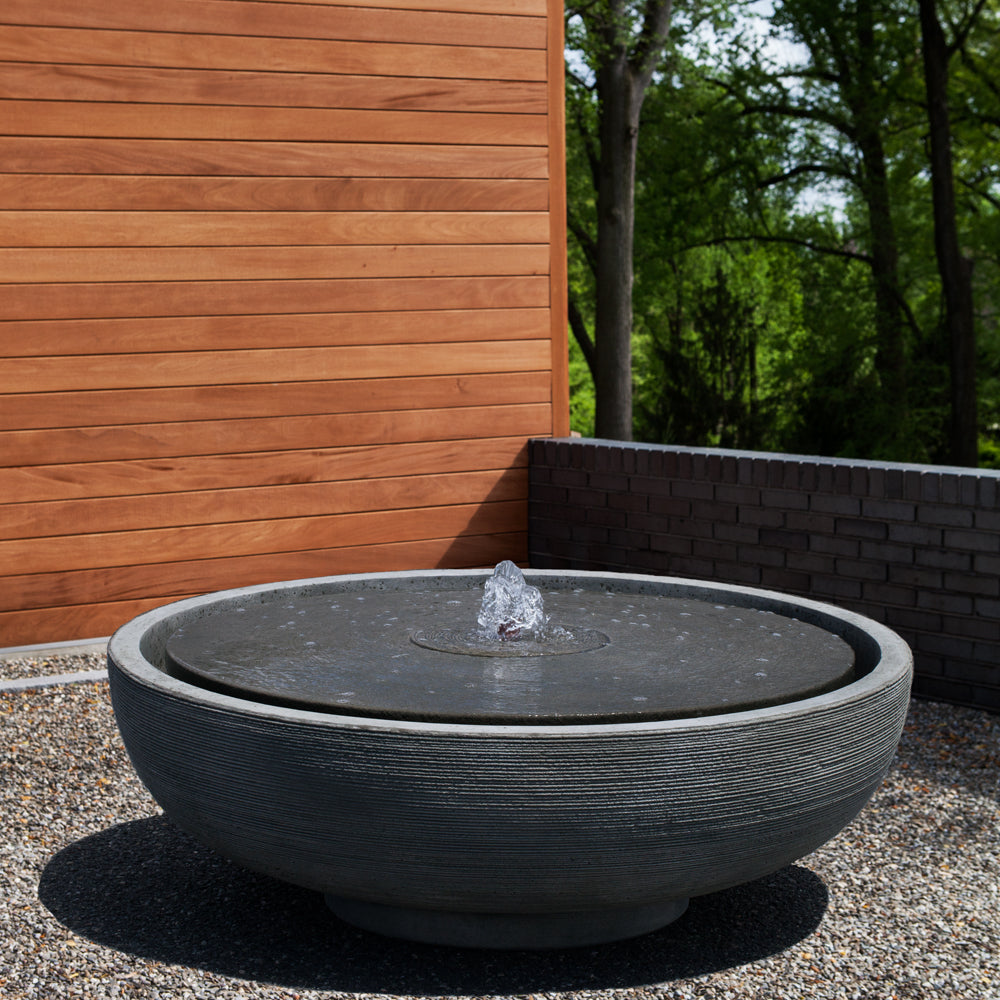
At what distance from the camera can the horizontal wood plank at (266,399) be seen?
581 centimetres

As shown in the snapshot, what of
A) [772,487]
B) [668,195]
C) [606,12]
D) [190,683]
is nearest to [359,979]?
[190,683]

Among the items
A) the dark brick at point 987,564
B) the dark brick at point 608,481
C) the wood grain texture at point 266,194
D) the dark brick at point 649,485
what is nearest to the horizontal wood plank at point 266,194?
the wood grain texture at point 266,194

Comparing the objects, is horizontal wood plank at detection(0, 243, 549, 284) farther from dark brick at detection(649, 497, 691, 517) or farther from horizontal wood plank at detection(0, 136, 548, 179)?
dark brick at detection(649, 497, 691, 517)

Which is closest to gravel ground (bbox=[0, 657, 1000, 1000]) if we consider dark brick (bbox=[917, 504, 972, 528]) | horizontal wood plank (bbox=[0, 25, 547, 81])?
dark brick (bbox=[917, 504, 972, 528])

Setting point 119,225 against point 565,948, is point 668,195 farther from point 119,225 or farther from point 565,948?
point 565,948

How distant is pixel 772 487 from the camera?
5.43m

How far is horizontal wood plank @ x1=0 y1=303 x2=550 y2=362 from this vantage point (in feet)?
19.0

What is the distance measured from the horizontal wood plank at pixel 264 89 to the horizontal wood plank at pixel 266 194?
37 cm

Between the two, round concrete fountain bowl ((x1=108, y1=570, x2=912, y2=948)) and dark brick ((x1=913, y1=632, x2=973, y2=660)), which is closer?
round concrete fountain bowl ((x1=108, y1=570, x2=912, y2=948))

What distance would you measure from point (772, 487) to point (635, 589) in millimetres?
1694

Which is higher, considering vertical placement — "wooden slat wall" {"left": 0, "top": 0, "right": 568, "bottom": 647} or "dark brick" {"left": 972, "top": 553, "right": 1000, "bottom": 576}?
"wooden slat wall" {"left": 0, "top": 0, "right": 568, "bottom": 647}

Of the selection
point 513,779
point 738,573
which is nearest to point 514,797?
point 513,779

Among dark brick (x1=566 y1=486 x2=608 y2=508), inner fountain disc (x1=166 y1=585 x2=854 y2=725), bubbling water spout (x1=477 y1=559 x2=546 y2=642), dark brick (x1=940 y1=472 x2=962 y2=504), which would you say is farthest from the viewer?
dark brick (x1=566 y1=486 x2=608 y2=508)

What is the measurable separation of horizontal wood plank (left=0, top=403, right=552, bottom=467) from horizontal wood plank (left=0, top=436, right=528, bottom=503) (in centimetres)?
4
